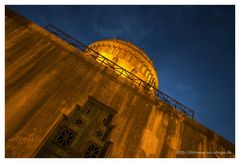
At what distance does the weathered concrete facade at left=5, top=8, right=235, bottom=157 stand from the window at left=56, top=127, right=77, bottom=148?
1.51ft

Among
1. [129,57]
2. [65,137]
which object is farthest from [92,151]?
[129,57]

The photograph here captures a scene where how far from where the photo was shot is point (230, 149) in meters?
9.51

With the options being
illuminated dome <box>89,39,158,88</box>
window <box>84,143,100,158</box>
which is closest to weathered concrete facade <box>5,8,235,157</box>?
window <box>84,143,100,158</box>

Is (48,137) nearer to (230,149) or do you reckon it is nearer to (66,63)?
(66,63)

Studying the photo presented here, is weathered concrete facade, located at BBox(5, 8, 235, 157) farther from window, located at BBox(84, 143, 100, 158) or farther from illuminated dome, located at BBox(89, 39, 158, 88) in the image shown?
illuminated dome, located at BBox(89, 39, 158, 88)

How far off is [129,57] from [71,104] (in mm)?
12939

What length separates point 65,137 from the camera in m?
7.07

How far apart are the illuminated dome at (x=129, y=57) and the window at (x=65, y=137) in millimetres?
12024

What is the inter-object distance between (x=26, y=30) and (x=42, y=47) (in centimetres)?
137

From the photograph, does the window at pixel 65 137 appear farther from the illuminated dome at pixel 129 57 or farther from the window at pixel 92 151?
the illuminated dome at pixel 129 57

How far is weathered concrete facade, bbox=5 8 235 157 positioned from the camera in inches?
256

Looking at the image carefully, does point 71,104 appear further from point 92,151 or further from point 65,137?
point 92,151

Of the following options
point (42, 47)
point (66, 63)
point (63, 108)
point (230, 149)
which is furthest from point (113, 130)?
point (230, 149)

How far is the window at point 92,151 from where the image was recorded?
702 centimetres
